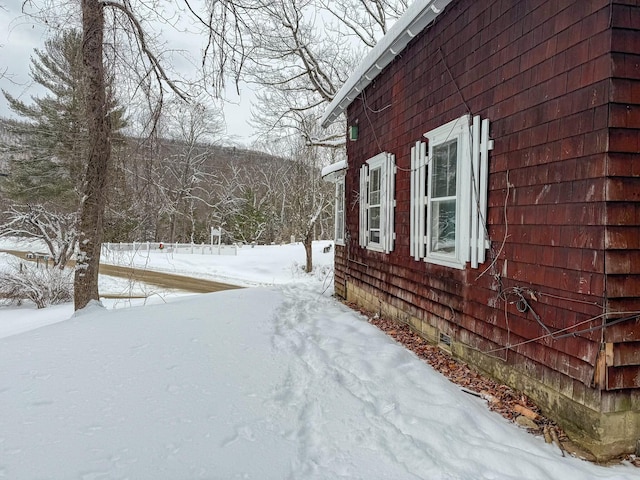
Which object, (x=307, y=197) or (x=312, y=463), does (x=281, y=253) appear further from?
(x=312, y=463)

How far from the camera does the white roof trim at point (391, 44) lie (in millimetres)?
3869

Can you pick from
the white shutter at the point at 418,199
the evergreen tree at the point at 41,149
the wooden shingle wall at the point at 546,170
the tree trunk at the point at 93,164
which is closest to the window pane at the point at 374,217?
the white shutter at the point at 418,199

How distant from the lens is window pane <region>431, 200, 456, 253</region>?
3910 millimetres

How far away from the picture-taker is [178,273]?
17.1 meters

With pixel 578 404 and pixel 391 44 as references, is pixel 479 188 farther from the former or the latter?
pixel 391 44

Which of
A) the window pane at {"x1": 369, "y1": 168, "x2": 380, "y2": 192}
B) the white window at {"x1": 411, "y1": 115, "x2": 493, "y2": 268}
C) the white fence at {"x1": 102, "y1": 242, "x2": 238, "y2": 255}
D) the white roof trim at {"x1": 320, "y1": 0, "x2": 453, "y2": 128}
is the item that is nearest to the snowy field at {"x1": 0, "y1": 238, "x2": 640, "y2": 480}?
the white window at {"x1": 411, "y1": 115, "x2": 493, "y2": 268}

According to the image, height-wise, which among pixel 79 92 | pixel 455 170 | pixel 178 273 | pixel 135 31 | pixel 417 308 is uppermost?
pixel 135 31

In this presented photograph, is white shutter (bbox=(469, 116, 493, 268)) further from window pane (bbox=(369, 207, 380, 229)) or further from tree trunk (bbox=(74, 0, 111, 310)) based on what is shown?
tree trunk (bbox=(74, 0, 111, 310))

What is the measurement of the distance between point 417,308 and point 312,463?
2905 mm

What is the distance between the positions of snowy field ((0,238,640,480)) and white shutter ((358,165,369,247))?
2.56 m

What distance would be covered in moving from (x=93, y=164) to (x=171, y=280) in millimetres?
9685

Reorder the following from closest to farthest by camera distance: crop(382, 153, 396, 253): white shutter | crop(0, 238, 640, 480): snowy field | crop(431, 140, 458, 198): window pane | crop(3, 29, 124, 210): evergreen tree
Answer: crop(0, 238, 640, 480): snowy field, crop(431, 140, 458, 198): window pane, crop(382, 153, 396, 253): white shutter, crop(3, 29, 124, 210): evergreen tree

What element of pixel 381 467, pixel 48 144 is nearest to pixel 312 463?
pixel 381 467

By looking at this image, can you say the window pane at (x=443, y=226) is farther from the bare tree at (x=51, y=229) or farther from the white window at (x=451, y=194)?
the bare tree at (x=51, y=229)
